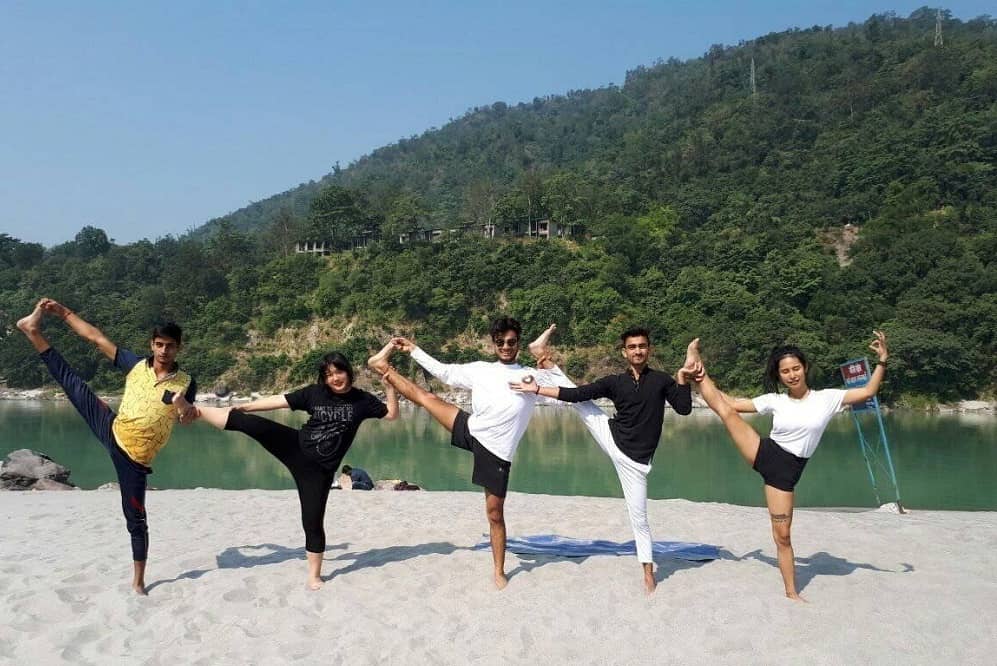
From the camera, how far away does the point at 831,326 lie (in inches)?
1672

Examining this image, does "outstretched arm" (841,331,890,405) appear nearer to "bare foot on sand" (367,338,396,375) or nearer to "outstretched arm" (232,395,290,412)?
"bare foot on sand" (367,338,396,375)

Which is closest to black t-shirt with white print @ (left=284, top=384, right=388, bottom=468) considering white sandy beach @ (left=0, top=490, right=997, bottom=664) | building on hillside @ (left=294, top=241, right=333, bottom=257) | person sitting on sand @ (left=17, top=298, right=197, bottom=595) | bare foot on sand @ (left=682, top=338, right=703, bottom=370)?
person sitting on sand @ (left=17, top=298, right=197, bottom=595)

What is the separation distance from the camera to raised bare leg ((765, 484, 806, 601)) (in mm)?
4441

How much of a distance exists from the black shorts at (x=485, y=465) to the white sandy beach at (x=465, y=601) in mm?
701

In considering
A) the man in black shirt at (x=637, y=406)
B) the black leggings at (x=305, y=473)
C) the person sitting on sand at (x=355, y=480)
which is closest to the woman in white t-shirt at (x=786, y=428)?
the man in black shirt at (x=637, y=406)

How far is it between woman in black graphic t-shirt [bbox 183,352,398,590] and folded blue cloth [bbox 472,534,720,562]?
1.67 metres

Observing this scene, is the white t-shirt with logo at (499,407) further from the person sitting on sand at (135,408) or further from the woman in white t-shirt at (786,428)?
the person sitting on sand at (135,408)

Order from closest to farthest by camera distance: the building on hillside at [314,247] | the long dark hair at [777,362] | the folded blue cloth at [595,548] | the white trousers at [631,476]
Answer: the long dark hair at [777,362] → the white trousers at [631,476] → the folded blue cloth at [595,548] → the building on hillside at [314,247]

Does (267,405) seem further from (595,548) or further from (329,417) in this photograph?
(595,548)

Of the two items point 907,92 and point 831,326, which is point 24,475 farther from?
point 907,92

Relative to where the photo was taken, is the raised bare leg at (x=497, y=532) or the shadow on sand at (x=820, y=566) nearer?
the raised bare leg at (x=497, y=532)

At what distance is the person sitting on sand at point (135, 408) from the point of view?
457 cm

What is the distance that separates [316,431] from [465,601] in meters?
1.57

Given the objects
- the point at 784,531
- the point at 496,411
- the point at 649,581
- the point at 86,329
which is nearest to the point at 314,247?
the point at 86,329
